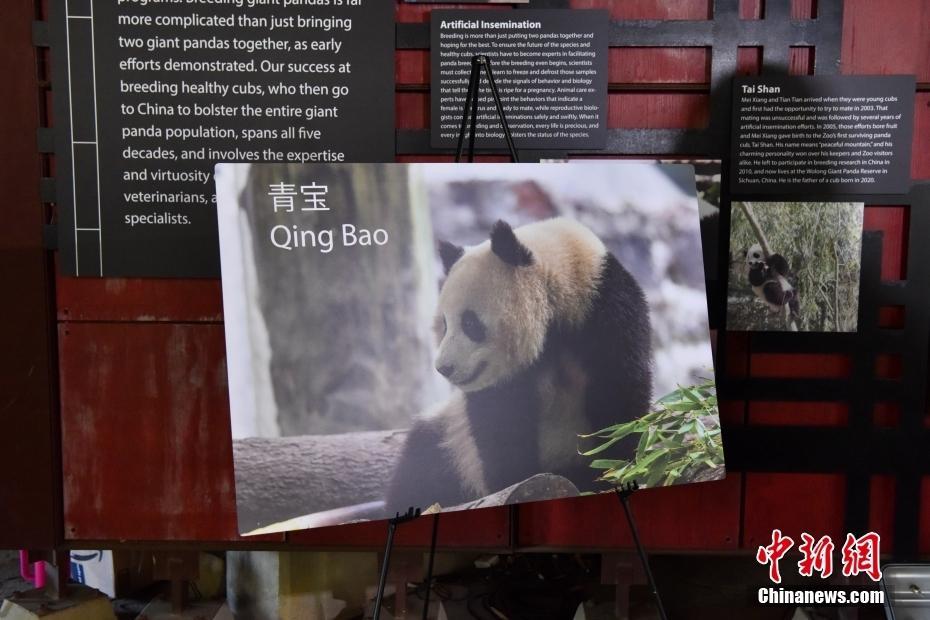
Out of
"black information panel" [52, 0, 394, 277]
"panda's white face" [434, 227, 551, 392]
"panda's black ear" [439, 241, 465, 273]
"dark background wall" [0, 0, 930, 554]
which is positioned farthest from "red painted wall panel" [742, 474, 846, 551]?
"black information panel" [52, 0, 394, 277]

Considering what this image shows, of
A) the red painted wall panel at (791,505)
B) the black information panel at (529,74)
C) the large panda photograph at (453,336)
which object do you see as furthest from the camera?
the red painted wall panel at (791,505)

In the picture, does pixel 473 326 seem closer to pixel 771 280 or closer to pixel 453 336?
pixel 453 336

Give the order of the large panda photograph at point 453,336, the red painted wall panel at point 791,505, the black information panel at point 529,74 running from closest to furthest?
the large panda photograph at point 453,336 < the black information panel at point 529,74 < the red painted wall panel at point 791,505

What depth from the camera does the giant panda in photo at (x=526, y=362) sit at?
4.21ft

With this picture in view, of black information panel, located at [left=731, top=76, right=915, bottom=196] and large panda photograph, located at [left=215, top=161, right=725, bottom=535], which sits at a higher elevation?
black information panel, located at [left=731, top=76, right=915, bottom=196]

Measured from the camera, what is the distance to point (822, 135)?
5.77 feet

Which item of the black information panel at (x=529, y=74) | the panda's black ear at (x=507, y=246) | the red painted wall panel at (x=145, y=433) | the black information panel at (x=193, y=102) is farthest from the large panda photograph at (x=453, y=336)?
the red painted wall panel at (x=145, y=433)

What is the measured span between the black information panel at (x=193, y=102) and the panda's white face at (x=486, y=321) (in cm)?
64

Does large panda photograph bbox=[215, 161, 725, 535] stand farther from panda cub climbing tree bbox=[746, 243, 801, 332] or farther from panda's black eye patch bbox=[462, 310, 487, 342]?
panda cub climbing tree bbox=[746, 243, 801, 332]

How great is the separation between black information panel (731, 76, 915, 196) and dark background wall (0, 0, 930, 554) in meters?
0.06

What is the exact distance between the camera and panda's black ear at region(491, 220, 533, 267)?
4.27 ft

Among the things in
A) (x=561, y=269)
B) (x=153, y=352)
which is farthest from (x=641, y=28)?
(x=153, y=352)

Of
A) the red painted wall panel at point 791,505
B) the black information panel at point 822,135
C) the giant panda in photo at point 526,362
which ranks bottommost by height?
the red painted wall panel at point 791,505

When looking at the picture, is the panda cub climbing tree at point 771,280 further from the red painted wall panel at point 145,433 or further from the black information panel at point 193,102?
the red painted wall panel at point 145,433
